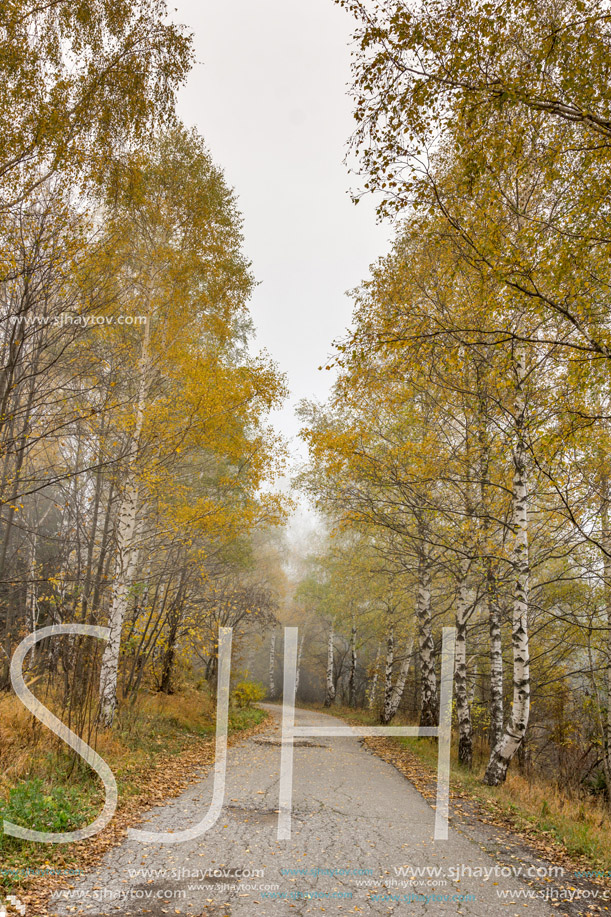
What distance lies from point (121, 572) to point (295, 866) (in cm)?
524

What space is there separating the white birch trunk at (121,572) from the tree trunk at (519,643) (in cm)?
576

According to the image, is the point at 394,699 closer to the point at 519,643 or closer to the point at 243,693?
the point at 243,693

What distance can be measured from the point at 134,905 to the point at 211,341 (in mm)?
12593

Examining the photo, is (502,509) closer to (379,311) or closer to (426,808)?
(379,311)

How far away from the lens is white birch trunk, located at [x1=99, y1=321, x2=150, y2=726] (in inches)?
303

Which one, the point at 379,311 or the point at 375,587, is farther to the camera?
the point at 375,587

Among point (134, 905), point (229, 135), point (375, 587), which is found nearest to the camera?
point (134, 905)

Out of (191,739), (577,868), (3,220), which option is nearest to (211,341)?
(3,220)

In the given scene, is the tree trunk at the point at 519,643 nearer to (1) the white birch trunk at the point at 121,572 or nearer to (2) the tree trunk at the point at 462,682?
(2) the tree trunk at the point at 462,682

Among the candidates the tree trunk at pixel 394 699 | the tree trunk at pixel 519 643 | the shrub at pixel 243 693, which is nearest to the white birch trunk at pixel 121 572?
the tree trunk at pixel 519 643

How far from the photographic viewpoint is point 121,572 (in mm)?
7996

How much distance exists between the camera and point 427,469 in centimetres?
810

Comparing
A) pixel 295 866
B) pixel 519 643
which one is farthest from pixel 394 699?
pixel 295 866

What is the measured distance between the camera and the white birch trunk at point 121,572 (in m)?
7.70
